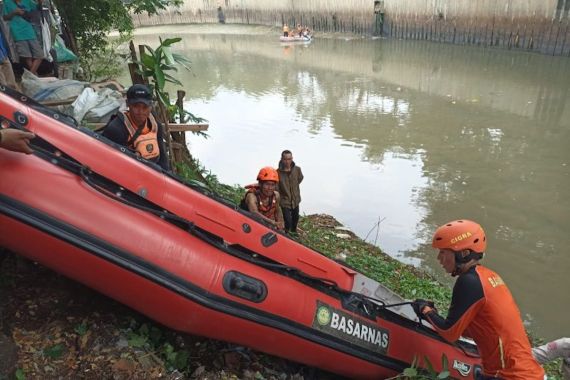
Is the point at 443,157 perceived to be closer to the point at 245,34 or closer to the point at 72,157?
the point at 72,157

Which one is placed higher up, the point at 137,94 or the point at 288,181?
the point at 137,94

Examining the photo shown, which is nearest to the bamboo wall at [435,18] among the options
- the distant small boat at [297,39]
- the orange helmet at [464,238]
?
the distant small boat at [297,39]

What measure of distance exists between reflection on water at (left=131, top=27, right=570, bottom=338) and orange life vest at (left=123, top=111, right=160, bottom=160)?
4.58 meters

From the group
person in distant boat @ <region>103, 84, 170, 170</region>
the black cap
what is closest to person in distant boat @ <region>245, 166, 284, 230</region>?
person in distant boat @ <region>103, 84, 170, 170</region>

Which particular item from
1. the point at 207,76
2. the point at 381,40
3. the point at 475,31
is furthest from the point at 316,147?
the point at 381,40

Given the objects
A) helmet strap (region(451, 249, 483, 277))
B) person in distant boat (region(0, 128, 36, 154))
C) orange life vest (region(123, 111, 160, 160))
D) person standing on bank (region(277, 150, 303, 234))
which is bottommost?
person standing on bank (region(277, 150, 303, 234))

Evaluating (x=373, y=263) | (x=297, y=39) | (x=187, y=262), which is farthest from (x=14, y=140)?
(x=297, y=39)

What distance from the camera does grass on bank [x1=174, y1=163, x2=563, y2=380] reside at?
5.11m

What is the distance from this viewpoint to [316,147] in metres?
11.1

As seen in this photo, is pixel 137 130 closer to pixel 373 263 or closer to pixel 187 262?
pixel 187 262

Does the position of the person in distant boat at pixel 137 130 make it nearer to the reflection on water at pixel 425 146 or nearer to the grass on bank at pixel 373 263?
the grass on bank at pixel 373 263

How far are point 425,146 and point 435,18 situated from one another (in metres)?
16.1

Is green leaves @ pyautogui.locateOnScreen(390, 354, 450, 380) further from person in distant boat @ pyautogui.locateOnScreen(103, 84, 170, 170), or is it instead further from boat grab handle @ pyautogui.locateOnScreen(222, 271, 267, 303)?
person in distant boat @ pyautogui.locateOnScreen(103, 84, 170, 170)

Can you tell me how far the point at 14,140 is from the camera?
6.47 ft
